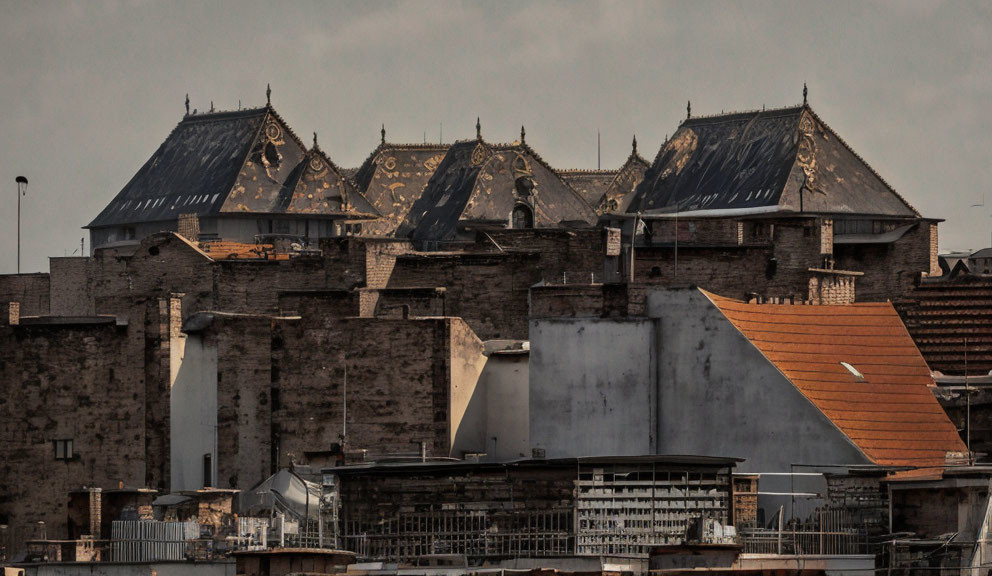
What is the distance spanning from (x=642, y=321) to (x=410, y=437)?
6.38 meters

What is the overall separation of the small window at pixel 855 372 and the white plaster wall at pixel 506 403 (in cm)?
733

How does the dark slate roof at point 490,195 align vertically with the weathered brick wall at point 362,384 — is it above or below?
above

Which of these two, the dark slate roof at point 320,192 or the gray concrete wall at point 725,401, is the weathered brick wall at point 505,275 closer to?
the gray concrete wall at point 725,401

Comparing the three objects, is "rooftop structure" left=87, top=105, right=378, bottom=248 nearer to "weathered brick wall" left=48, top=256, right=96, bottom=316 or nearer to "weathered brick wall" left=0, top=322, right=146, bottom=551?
"weathered brick wall" left=48, top=256, right=96, bottom=316

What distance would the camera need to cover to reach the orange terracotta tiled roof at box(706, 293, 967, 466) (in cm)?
5851

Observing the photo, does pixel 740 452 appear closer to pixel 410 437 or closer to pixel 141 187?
pixel 410 437

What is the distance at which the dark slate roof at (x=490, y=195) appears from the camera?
8388 centimetres

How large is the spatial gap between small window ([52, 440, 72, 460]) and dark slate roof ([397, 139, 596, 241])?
663 inches

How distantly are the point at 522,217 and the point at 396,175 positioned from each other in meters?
8.59

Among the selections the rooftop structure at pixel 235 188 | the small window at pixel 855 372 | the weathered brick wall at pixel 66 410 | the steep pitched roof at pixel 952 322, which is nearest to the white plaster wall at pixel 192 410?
the weathered brick wall at pixel 66 410

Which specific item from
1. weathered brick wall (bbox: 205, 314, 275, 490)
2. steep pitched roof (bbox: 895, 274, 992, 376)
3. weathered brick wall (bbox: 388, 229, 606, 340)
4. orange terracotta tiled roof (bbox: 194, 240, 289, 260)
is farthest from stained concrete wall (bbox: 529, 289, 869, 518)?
orange terracotta tiled roof (bbox: 194, 240, 289, 260)

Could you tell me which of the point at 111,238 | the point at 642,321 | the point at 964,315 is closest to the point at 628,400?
the point at 642,321

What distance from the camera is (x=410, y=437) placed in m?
65.2

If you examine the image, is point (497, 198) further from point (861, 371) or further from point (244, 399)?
point (861, 371)
